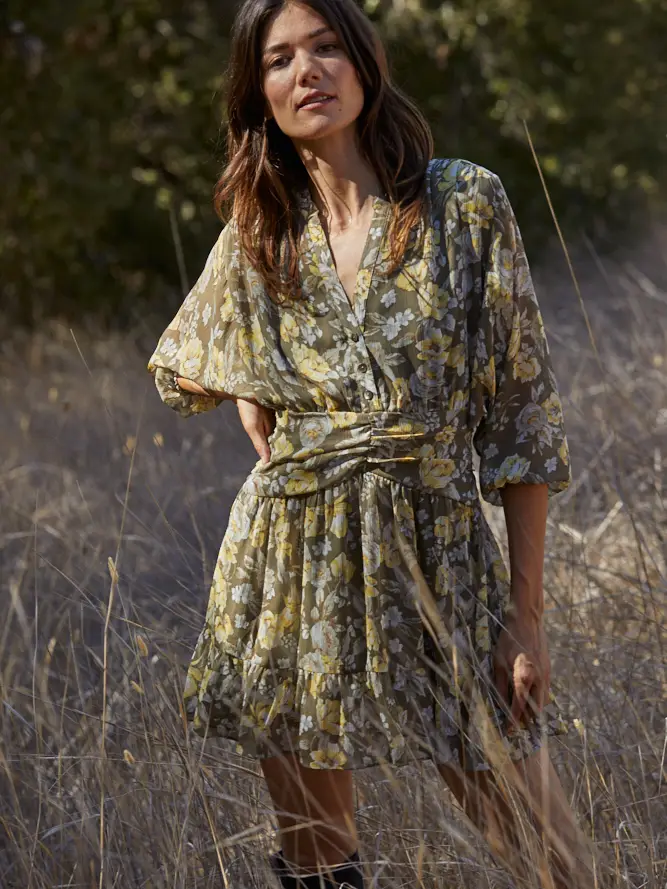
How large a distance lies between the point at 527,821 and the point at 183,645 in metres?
1.23

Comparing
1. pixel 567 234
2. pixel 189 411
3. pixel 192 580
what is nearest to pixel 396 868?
pixel 189 411

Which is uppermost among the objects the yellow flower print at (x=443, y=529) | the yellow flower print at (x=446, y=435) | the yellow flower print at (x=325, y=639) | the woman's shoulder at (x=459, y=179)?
the woman's shoulder at (x=459, y=179)

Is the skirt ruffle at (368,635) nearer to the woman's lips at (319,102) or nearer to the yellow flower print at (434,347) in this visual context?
the yellow flower print at (434,347)

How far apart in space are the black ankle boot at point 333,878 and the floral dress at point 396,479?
0.20m

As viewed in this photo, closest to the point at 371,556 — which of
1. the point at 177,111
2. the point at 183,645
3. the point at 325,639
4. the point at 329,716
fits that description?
the point at 325,639

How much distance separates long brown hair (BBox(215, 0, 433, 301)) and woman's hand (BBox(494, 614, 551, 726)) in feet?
1.88

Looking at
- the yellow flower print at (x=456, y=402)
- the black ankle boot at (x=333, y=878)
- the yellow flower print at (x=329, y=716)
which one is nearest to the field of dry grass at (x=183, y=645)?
the black ankle boot at (x=333, y=878)

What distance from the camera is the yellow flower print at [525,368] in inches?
78.4

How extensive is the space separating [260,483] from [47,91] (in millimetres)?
7089

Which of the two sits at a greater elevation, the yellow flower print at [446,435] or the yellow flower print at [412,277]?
the yellow flower print at [412,277]

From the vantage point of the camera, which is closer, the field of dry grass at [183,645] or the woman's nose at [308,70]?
the woman's nose at [308,70]

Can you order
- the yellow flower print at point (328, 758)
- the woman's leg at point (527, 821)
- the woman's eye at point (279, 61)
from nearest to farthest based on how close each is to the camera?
the woman's leg at point (527, 821)
the yellow flower print at point (328, 758)
the woman's eye at point (279, 61)

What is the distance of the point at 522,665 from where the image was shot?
1.96m

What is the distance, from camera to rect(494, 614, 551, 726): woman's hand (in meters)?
1.96
